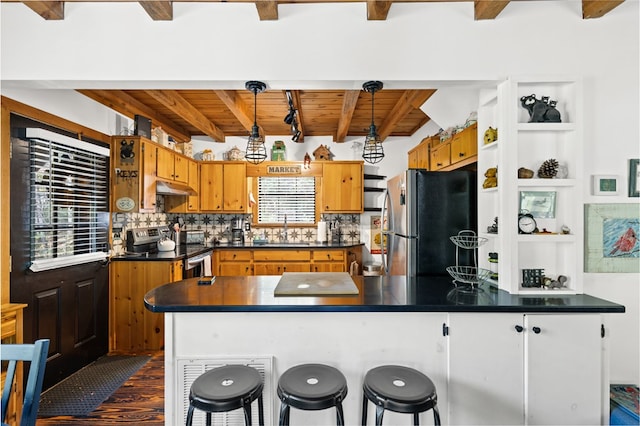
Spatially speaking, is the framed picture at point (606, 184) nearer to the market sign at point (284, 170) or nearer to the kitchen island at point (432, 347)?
the kitchen island at point (432, 347)

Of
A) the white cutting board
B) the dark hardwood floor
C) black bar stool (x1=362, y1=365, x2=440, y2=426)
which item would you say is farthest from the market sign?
black bar stool (x1=362, y1=365, x2=440, y2=426)

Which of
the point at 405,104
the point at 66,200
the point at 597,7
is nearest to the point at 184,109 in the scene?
the point at 66,200

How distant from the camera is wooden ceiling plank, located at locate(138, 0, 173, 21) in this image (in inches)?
69.5

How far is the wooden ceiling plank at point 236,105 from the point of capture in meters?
2.73

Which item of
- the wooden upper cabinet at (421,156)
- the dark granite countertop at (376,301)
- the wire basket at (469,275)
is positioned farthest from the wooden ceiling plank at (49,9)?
the wooden upper cabinet at (421,156)

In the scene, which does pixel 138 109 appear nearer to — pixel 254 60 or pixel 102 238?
pixel 102 238

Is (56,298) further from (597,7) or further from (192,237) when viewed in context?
(597,7)

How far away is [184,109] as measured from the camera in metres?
3.32

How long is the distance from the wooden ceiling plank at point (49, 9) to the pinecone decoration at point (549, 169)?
2.99m

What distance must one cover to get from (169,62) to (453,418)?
2.54 m

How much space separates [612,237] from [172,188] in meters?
4.03

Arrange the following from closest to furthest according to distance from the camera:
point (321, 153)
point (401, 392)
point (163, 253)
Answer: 1. point (401, 392)
2. point (163, 253)
3. point (321, 153)

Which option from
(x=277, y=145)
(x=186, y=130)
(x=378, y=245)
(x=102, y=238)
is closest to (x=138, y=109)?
(x=186, y=130)

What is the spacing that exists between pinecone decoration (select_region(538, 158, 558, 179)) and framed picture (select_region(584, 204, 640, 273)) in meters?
0.29
